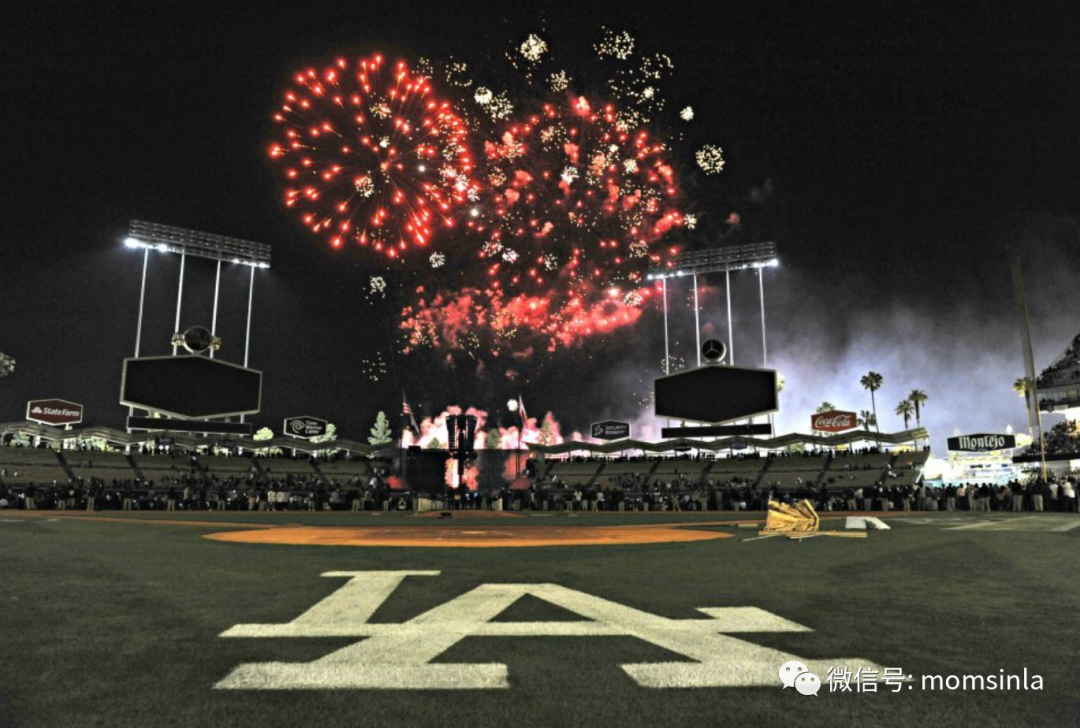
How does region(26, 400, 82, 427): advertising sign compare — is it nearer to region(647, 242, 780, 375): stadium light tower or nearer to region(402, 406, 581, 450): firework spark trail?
region(402, 406, 581, 450): firework spark trail

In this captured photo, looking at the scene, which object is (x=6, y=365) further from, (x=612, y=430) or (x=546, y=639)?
(x=546, y=639)

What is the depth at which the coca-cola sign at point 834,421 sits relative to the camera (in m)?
65.6

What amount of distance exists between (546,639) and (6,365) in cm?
8728

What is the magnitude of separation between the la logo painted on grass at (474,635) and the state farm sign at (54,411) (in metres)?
69.5

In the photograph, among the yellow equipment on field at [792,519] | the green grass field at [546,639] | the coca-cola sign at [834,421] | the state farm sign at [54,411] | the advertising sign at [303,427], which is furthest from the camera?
the advertising sign at [303,427]

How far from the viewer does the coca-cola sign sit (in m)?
65.6

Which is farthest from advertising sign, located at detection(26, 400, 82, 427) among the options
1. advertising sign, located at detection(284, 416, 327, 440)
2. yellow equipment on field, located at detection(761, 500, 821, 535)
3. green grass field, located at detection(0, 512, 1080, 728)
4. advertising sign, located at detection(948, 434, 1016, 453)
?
advertising sign, located at detection(948, 434, 1016, 453)

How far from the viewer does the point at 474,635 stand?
4.72 metres

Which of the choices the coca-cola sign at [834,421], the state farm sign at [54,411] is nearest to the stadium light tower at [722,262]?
the coca-cola sign at [834,421]

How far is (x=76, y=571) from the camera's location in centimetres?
839

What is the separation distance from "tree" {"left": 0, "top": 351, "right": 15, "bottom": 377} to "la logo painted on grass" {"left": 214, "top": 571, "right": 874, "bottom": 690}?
8353cm

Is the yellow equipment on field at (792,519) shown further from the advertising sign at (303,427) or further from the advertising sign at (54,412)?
the advertising sign at (54,412)

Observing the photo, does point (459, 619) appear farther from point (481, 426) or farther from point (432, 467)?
point (481, 426)

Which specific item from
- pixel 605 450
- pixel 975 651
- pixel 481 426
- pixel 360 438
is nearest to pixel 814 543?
pixel 975 651
